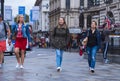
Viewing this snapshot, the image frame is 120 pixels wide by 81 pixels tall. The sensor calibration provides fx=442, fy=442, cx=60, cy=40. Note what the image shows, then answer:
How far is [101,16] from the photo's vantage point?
203ft

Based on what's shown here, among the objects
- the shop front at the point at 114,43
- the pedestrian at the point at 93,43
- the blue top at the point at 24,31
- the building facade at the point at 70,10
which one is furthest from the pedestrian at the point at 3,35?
the building facade at the point at 70,10

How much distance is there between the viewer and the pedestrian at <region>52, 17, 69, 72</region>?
1529cm

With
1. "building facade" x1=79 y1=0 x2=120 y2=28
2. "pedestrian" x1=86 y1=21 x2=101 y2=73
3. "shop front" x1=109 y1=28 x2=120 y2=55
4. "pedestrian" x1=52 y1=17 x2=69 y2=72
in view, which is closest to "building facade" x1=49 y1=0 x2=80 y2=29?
"building facade" x1=79 y1=0 x2=120 y2=28

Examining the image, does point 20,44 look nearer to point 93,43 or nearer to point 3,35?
point 3,35

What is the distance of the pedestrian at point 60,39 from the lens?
1529cm

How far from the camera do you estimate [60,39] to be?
50.5 ft

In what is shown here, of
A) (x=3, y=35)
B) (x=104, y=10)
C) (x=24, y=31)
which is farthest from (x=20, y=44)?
(x=104, y=10)

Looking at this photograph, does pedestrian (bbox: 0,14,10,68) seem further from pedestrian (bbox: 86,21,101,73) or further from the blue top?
pedestrian (bbox: 86,21,101,73)

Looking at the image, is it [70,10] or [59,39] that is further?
[70,10]

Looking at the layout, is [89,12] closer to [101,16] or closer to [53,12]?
[101,16]

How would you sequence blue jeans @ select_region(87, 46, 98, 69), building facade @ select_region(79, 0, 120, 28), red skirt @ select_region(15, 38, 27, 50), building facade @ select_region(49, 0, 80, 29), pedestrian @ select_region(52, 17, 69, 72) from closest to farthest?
1. blue jeans @ select_region(87, 46, 98, 69)
2. pedestrian @ select_region(52, 17, 69, 72)
3. red skirt @ select_region(15, 38, 27, 50)
4. building facade @ select_region(79, 0, 120, 28)
5. building facade @ select_region(49, 0, 80, 29)

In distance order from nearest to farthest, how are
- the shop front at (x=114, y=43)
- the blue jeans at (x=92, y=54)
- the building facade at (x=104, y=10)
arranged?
1. the blue jeans at (x=92, y=54)
2. the shop front at (x=114, y=43)
3. the building facade at (x=104, y=10)

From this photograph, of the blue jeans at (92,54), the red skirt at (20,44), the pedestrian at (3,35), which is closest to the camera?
the blue jeans at (92,54)

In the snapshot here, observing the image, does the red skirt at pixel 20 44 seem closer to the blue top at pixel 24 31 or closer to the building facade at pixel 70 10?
the blue top at pixel 24 31
